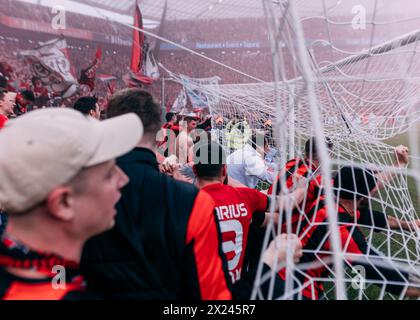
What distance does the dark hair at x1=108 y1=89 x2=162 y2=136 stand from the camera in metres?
1.29

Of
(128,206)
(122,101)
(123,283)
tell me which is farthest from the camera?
(122,101)

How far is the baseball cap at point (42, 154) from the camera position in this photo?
688 millimetres

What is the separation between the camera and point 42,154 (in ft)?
2.28

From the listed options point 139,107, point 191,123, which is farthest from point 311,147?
point 191,123

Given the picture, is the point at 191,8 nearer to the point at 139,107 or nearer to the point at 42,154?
the point at 139,107

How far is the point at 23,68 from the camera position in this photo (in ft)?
55.7

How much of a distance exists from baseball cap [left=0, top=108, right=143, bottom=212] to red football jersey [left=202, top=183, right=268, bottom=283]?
1002 millimetres

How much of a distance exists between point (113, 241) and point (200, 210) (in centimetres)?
28

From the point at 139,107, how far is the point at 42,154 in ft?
2.15

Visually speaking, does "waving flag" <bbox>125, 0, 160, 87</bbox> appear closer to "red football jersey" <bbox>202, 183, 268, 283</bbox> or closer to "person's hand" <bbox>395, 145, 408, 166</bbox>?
"red football jersey" <bbox>202, 183, 268, 283</bbox>

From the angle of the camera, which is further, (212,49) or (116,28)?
(212,49)

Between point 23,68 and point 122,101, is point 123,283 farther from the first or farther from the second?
point 23,68

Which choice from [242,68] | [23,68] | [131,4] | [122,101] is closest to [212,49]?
[242,68]

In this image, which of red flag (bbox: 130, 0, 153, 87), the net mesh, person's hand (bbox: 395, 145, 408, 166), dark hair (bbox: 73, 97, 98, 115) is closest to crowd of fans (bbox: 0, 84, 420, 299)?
the net mesh
